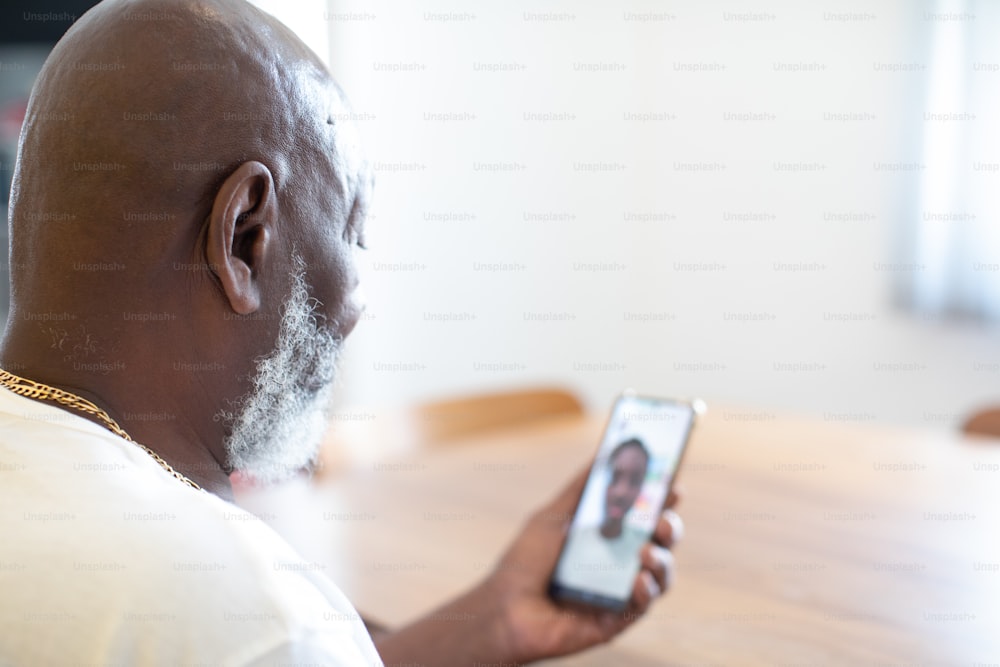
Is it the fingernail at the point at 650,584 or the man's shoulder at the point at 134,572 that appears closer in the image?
the man's shoulder at the point at 134,572

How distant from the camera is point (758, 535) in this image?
1.48 metres

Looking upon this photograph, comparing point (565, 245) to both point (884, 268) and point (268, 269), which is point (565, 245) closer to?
point (884, 268)

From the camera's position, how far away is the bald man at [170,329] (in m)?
0.60

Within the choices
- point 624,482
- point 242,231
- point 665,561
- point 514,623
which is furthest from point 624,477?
point 242,231

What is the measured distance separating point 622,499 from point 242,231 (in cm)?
68

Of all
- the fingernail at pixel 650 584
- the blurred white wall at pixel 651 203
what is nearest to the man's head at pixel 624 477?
the fingernail at pixel 650 584

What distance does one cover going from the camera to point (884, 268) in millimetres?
3213

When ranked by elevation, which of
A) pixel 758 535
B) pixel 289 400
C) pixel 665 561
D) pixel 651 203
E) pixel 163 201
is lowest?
pixel 651 203

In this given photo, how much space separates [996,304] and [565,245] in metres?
1.51

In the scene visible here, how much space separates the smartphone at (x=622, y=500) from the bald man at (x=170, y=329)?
43cm

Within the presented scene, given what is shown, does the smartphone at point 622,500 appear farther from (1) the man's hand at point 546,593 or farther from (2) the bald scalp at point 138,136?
(2) the bald scalp at point 138,136

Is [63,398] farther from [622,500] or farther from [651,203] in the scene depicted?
[651,203]

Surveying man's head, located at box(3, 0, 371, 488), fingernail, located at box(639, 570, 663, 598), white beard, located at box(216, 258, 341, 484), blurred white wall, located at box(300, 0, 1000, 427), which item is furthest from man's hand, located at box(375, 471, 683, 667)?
blurred white wall, located at box(300, 0, 1000, 427)

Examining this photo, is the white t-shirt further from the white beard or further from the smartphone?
the smartphone
